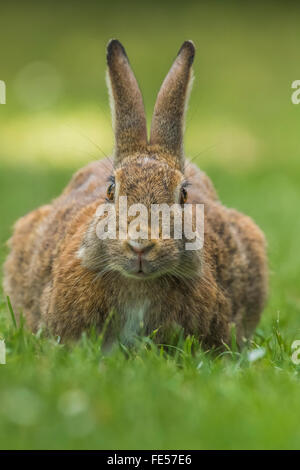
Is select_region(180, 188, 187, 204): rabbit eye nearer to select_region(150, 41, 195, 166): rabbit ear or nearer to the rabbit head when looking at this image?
the rabbit head

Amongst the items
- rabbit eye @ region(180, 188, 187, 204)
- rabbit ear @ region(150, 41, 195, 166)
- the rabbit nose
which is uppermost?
rabbit ear @ region(150, 41, 195, 166)

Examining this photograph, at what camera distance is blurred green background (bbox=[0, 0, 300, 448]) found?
3018 millimetres

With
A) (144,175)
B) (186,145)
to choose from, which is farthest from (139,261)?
(186,145)

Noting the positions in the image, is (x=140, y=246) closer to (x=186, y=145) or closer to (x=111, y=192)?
(x=111, y=192)

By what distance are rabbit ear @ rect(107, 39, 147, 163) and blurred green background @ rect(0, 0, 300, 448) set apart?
1.56ft

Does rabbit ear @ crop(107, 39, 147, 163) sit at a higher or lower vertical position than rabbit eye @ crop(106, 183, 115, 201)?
higher

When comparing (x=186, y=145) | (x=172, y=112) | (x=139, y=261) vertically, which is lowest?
(x=139, y=261)

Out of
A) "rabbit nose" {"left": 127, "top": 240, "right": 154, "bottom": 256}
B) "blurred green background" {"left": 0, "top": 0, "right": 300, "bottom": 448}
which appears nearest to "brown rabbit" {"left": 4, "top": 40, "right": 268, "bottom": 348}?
"rabbit nose" {"left": 127, "top": 240, "right": 154, "bottom": 256}

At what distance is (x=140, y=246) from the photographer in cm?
388

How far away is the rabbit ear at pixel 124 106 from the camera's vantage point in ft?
14.9

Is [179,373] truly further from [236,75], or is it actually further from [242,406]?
[236,75]

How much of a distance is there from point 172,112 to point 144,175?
1.56ft

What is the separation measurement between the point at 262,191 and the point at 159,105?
5764 millimetres

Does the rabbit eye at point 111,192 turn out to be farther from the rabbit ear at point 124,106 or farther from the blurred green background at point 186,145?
the blurred green background at point 186,145
